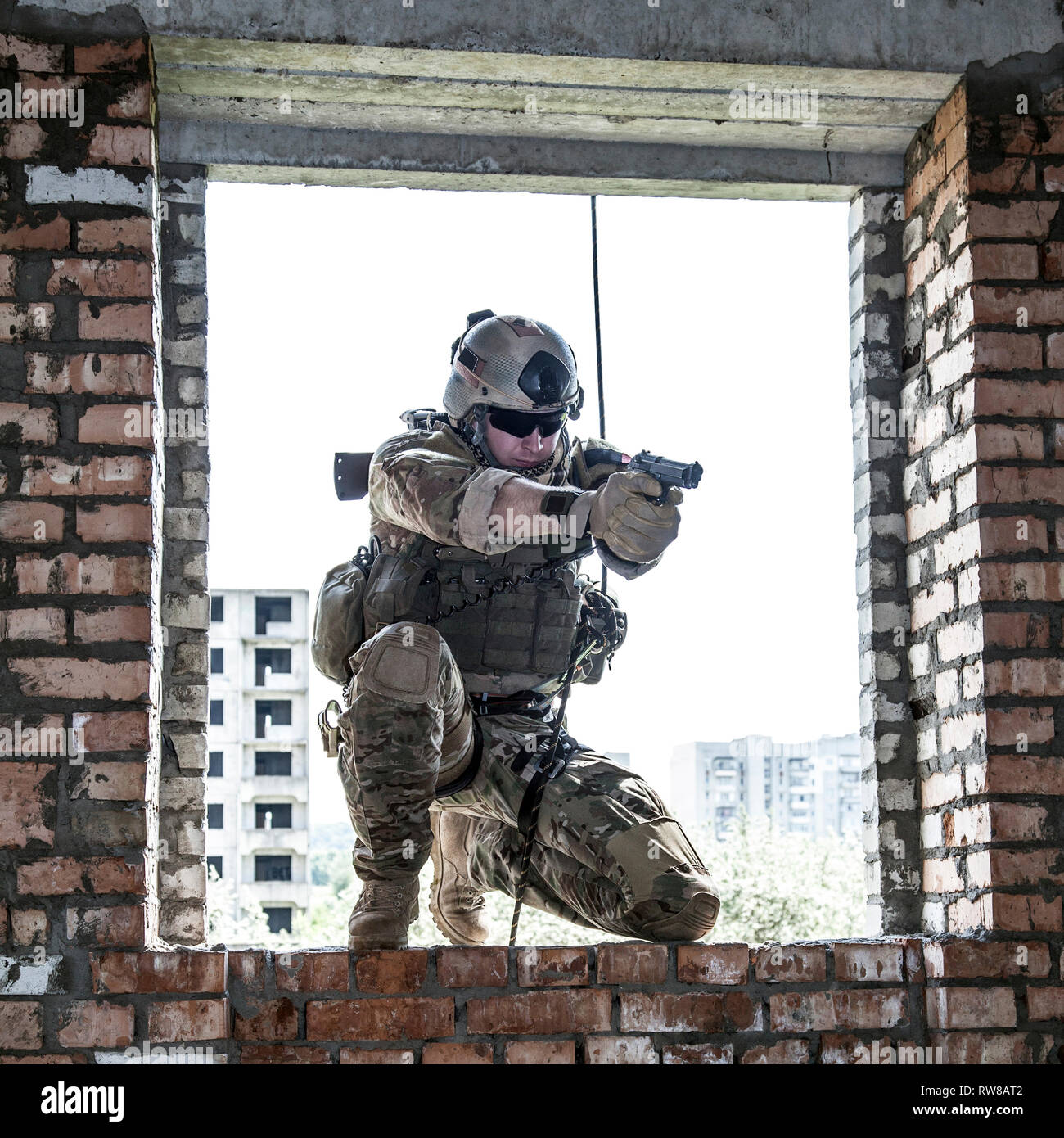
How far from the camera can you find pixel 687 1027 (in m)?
2.57

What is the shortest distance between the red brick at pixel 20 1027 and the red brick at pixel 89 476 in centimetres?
91

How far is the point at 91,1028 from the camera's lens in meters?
2.44

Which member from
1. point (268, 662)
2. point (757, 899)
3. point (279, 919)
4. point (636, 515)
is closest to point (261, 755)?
point (268, 662)

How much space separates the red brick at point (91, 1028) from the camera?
244 centimetres

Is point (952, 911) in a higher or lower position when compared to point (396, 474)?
lower

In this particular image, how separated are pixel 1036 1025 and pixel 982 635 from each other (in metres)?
0.74

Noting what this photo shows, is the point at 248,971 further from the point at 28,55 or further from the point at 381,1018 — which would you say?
the point at 28,55

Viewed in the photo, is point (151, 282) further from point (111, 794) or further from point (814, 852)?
point (814, 852)

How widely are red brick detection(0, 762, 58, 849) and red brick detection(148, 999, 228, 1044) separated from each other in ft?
1.19

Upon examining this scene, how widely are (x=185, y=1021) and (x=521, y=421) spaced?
1.28m

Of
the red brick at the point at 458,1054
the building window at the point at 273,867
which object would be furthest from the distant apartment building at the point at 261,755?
the red brick at the point at 458,1054

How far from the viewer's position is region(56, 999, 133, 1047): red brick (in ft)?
8.02
